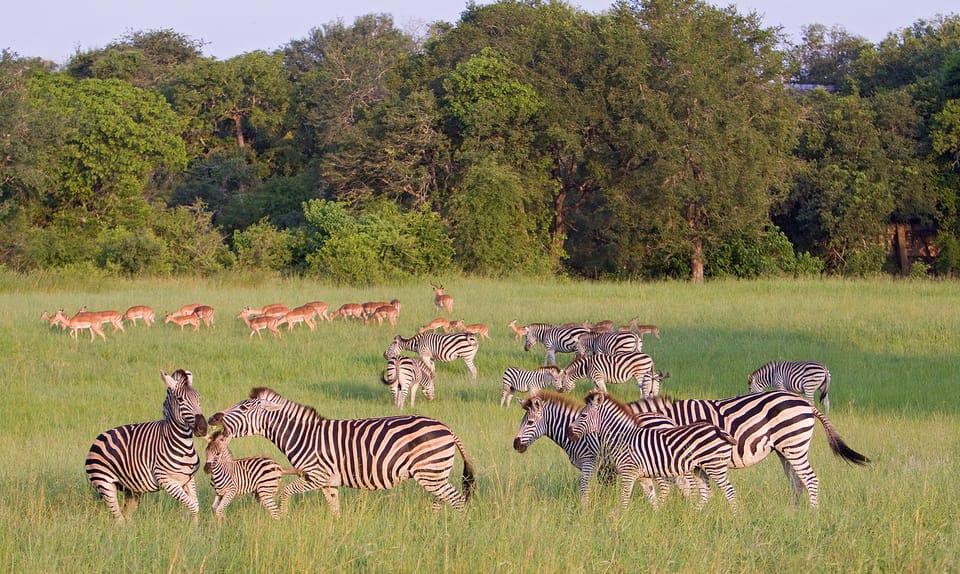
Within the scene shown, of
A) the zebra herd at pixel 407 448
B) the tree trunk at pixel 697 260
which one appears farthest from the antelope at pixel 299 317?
the tree trunk at pixel 697 260

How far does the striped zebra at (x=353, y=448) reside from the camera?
27.4 ft

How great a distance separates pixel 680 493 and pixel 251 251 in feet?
96.3

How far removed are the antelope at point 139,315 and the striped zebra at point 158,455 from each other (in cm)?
1594

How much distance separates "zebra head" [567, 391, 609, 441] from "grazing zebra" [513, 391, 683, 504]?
65mm

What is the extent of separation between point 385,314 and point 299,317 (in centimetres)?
209

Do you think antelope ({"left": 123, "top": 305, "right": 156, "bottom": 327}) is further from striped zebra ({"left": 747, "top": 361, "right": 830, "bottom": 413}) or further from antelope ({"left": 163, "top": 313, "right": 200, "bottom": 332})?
striped zebra ({"left": 747, "top": 361, "right": 830, "bottom": 413})

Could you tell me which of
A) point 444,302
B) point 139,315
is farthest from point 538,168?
point 139,315

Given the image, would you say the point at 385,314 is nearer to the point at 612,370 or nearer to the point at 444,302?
the point at 444,302

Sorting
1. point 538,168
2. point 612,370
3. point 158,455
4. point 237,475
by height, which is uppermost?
point 538,168

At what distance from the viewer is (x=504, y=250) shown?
125 ft

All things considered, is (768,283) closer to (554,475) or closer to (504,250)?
(504,250)

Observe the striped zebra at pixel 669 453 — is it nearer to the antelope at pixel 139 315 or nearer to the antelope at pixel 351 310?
the antelope at pixel 351 310

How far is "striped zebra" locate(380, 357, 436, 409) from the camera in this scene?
15688mm

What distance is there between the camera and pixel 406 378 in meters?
15.7
